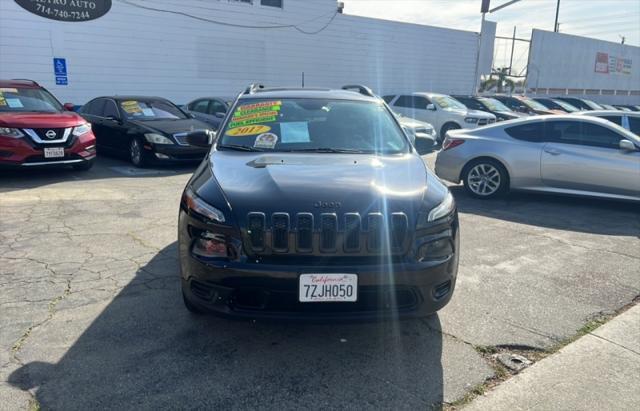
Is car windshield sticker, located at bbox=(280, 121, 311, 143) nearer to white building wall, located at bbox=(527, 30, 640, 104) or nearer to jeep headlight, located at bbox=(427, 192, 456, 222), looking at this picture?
jeep headlight, located at bbox=(427, 192, 456, 222)

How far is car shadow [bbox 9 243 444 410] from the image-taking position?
2.67 metres

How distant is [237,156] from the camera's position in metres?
3.85

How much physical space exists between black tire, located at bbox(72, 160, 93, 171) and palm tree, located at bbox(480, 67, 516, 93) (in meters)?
23.1

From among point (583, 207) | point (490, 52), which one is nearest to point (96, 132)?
point (583, 207)

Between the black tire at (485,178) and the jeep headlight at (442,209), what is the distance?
479 cm

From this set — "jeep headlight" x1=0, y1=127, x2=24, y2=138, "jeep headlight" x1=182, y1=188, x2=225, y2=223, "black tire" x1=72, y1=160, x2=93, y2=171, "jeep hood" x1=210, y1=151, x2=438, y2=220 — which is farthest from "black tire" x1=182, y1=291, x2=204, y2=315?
"black tire" x1=72, y1=160, x2=93, y2=171

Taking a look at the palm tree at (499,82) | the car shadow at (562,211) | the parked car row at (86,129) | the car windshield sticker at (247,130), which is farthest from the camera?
the palm tree at (499,82)

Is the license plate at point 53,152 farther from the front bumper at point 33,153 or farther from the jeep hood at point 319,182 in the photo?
the jeep hood at point 319,182

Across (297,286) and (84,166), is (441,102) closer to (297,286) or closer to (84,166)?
(84,166)

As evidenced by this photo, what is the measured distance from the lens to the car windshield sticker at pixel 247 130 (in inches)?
166

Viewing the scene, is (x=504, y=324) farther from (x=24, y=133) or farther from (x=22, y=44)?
(x=22, y=44)

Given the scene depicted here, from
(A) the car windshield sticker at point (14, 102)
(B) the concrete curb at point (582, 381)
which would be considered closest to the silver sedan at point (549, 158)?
(B) the concrete curb at point (582, 381)

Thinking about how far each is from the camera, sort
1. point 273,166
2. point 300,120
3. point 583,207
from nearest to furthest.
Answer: point 273,166 → point 300,120 → point 583,207

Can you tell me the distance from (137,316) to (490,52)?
26286mm
